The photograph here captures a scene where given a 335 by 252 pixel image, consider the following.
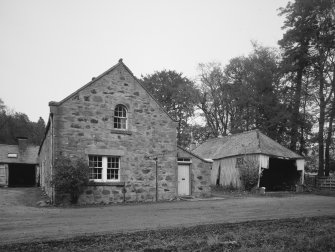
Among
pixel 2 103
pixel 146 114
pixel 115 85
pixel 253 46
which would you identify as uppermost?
pixel 253 46

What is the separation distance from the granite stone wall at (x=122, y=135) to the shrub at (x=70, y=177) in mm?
580

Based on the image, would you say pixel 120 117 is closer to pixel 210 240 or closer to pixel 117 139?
pixel 117 139

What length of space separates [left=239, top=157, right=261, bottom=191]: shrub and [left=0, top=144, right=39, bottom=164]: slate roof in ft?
75.4

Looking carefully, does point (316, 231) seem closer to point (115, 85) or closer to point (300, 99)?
point (115, 85)

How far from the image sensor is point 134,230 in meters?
9.35

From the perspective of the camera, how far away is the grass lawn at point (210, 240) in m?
7.20

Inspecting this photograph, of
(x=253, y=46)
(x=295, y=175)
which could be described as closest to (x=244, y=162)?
(x=295, y=175)

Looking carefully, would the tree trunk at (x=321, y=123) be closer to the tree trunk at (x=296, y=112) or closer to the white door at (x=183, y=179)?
the tree trunk at (x=296, y=112)

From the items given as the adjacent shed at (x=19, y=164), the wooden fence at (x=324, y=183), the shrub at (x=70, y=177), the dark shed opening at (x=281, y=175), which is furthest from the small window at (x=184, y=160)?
the adjacent shed at (x=19, y=164)

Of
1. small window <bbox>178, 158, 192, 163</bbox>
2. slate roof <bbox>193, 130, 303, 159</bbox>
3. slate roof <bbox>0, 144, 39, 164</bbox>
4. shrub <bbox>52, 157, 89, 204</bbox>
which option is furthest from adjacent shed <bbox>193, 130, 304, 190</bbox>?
slate roof <bbox>0, 144, 39, 164</bbox>

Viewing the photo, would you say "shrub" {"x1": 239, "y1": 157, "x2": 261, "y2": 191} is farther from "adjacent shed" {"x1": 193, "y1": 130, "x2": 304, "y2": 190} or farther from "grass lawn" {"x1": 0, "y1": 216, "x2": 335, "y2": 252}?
"grass lawn" {"x1": 0, "y1": 216, "x2": 335, "y2": 252}

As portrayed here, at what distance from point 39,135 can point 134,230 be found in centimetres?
6143

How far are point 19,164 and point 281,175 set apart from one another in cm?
2816

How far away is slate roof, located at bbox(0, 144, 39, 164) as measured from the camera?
35469mm
